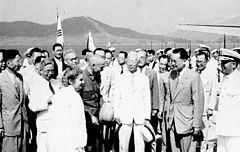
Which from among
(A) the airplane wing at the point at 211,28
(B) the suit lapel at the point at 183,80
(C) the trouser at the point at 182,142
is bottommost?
(C) the trouser at the point at 182,142

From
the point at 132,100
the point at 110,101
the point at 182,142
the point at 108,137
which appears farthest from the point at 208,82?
the point at 108,137

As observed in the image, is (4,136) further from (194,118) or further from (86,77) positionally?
(194,118)

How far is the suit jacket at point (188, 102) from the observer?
5637 millimetres

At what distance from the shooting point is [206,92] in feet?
22.8

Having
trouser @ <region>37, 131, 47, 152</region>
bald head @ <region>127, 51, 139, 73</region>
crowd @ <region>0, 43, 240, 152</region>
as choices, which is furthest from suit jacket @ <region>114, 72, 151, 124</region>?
trouser @ <region>37, 131, 47, 152</region>

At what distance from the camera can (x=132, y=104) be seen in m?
5.93

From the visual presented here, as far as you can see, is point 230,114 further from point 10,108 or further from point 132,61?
point 10,108

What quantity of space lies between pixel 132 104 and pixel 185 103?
0.91 meters

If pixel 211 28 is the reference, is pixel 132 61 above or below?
below

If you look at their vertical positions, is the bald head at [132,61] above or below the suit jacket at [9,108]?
above

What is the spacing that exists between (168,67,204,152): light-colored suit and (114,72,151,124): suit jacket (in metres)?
0.51

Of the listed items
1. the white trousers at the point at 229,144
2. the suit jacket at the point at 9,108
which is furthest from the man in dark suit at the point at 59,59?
the white trousers at the point at 229,144

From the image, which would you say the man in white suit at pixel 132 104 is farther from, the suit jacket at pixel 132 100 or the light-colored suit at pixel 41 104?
the light-colored suit at pixel 41 104

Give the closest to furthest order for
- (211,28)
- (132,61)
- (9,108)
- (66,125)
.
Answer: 1. (66,125)
2. (9,108)
3. (132,61)
4. (211,28)
